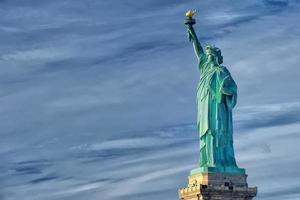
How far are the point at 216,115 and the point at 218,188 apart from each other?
4.36 metres

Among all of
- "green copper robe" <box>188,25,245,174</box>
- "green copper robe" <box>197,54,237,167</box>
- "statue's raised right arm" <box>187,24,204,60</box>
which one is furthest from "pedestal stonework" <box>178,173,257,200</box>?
"statue's raised right arm" <box>187,24,204,60</box>

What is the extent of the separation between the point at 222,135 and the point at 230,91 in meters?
2.48

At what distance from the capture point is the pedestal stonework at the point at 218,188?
53.6 metres

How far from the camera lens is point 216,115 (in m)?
55.8

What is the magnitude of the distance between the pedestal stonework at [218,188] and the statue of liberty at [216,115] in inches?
23.9

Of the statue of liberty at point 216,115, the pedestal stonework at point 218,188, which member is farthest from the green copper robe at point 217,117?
the pedestal stonework at point 218,188

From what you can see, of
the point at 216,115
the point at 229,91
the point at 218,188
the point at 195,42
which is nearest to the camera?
the point at 218,188

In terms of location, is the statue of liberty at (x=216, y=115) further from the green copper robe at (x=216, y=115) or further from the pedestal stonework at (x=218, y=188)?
the pedestal stonework at (x=218, y=188)

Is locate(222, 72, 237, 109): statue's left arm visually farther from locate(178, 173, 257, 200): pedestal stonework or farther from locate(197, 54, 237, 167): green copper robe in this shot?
locate(178, 173, 257, 200): pedestal stonework

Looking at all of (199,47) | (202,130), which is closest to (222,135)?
(202,130)

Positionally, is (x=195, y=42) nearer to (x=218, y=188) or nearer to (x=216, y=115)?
(x=216, y=115)

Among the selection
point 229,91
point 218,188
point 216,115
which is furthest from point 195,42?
point 218,188

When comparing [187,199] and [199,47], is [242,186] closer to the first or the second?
[187,199]

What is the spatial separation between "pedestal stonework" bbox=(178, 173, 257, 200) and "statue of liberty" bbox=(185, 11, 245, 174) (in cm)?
61
